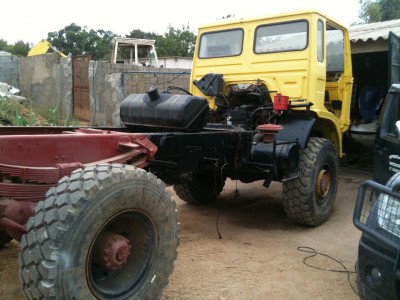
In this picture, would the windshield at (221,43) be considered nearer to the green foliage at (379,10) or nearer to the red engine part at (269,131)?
the red engine part at (269,131)

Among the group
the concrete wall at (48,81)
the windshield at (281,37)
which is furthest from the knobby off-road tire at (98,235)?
the concrete wall at (48,81)

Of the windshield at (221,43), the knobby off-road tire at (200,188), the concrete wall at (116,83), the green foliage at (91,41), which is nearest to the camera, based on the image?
the windshield at (221,43)

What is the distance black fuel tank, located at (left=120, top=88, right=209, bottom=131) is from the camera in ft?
12.9

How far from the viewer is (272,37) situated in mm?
5473

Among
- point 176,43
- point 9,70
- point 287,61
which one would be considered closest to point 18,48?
point 176,43

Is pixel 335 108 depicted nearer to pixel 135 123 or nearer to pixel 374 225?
pixel 135 123

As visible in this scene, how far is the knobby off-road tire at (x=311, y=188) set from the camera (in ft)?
16.1

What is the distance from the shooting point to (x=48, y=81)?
1401 centimetres

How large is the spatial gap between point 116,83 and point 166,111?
24.4 ft

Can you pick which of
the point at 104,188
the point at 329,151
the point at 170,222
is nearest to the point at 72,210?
the point at 104,188

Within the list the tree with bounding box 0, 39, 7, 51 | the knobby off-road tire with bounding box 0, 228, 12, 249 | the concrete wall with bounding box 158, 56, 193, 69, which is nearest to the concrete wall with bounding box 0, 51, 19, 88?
the concrete wall with bounding box 158, 56, 193, 69

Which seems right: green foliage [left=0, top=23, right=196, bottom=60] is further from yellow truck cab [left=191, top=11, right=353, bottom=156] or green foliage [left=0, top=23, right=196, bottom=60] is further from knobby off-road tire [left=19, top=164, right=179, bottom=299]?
knobby off-road tire [left=19, top=164, right=179, bottom=299]

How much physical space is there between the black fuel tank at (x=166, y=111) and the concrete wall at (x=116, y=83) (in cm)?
664

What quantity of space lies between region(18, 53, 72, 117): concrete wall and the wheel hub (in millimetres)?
9219
